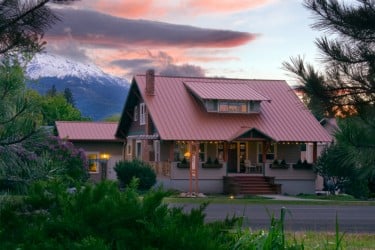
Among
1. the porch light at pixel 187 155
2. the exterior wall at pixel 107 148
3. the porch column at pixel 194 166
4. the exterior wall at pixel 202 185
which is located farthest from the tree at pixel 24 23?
the exterior wall at pixel 107 148

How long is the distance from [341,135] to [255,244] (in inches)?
279

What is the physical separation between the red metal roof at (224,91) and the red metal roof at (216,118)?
0.59 feet

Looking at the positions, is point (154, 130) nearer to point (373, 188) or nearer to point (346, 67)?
point (373, 188)

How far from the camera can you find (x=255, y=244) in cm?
675

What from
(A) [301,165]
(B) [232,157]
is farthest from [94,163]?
(A) [301,165]

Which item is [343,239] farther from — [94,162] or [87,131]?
[87,131]

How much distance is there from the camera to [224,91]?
43.6 metres

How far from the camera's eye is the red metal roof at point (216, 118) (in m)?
41.5

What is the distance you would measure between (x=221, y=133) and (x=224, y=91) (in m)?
2.97

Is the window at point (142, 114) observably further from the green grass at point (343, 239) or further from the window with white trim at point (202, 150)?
the green grass at point (343, 239)

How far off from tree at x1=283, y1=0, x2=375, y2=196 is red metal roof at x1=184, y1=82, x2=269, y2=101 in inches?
1096

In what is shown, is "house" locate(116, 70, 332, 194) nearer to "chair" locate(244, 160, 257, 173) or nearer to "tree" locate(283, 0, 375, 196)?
"chair" locate(244, 160, 257, 173)

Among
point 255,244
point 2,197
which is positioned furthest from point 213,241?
point 2,197

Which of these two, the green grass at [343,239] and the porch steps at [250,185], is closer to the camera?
the green grass at [343,239]
